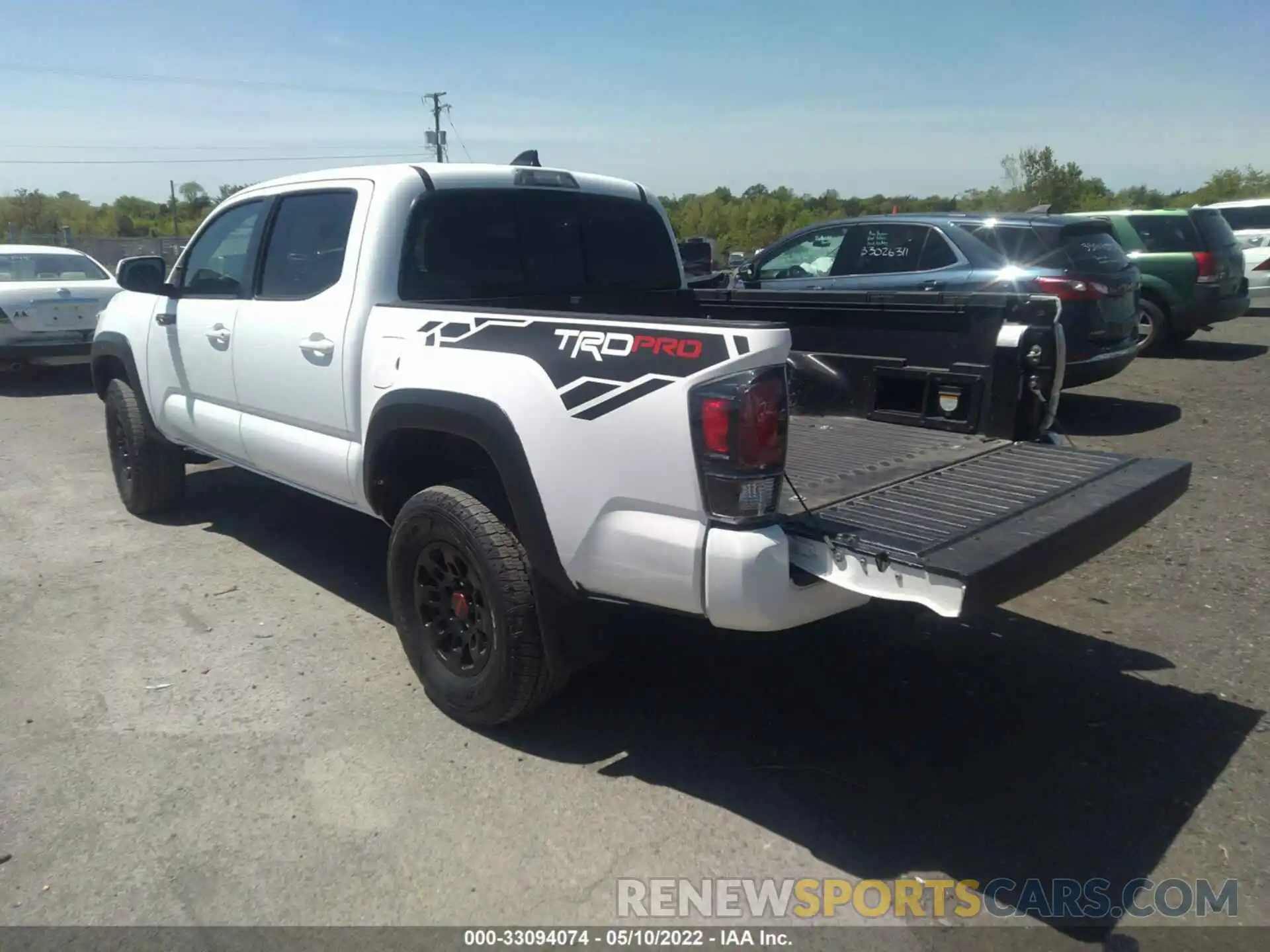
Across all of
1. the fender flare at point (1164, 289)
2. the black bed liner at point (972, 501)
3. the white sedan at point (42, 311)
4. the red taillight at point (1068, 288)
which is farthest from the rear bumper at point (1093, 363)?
the white sedan at point (42, 311)

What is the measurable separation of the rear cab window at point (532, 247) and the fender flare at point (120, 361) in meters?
2.68

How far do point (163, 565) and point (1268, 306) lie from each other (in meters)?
19.6

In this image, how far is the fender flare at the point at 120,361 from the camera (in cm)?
606

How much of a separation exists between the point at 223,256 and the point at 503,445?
283 centimetres

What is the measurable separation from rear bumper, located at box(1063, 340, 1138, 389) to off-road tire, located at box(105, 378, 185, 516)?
20.8 ft

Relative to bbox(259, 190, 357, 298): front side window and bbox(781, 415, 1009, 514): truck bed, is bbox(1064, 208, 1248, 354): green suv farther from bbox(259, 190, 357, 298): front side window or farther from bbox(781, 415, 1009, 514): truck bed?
bbox(259, 190, 357, 298): front side window

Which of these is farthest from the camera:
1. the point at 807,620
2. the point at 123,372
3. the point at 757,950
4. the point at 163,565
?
the point at 123,372

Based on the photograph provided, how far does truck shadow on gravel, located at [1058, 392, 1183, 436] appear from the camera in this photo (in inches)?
332

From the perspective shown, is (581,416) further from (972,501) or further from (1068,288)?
(1068,288)

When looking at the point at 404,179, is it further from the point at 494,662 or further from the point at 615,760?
the point at 615,760

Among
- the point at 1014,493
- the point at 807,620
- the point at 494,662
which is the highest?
the point at 1014,493

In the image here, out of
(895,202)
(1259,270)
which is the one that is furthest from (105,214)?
(1259,270)

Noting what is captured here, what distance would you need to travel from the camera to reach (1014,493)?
11.1 feet

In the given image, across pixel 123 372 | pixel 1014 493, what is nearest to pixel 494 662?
pixel 1014 493
